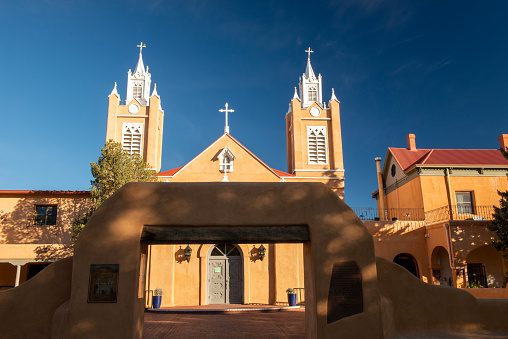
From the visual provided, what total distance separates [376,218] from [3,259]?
20.5m

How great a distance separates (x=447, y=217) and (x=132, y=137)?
69.1ft

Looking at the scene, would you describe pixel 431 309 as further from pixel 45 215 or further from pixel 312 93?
pixel 312 93

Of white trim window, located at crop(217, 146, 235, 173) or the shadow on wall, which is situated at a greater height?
white trim window, located at crop(217, 146, 235, 173)

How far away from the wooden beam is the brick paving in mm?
3630

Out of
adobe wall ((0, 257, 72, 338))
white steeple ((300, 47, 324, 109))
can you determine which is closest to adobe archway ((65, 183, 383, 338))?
adobe wall ((0, 257, 72, 338))

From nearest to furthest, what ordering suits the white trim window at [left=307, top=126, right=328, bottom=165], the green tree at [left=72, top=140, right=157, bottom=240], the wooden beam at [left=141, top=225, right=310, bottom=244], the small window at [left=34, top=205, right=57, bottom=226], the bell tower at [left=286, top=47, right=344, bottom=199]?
the wooden beam at [left=141, top=225, right=310, bottom=244], the green tree at [left=72, top=140, right=157, bottom=240], the small window at [left=34, top=205, right=57, bottom=226], the bell tower at [left=286, top=47, right=344, bottom=199], the white trim window at [left=307, top=126, right=328, bottom=165]

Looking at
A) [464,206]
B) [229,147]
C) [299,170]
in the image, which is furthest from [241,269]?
[464,206]

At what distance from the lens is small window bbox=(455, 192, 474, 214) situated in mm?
23844

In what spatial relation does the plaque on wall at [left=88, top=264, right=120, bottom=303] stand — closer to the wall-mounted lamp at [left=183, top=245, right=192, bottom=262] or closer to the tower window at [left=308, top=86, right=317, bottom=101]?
the wall-mounted lamp at [left=183, top=245, right=192, bottom=262]

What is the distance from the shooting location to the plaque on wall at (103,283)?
820 centimetres

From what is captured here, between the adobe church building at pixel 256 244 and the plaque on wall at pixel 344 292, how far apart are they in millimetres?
9922

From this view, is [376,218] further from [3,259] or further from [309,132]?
[3,259]

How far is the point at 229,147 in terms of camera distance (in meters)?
22.3

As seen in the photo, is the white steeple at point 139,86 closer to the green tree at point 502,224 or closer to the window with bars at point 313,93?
the window with bars at point 313,93
